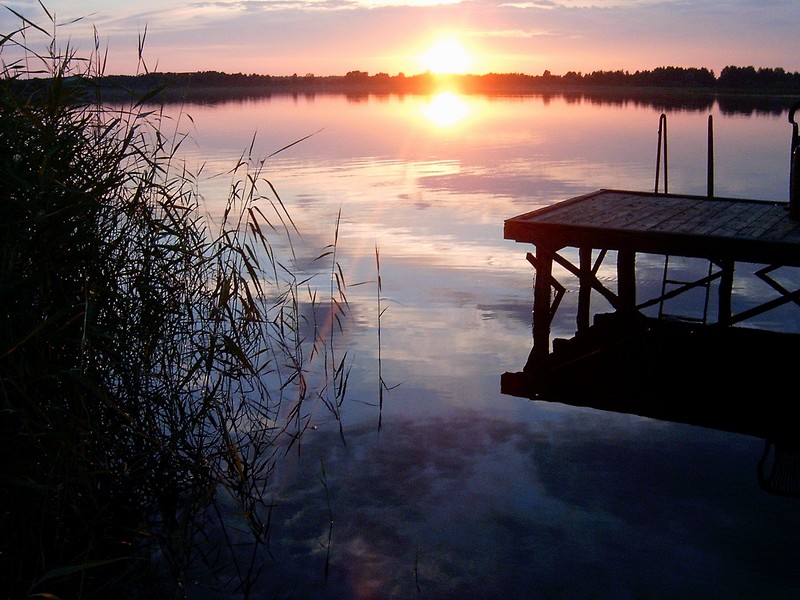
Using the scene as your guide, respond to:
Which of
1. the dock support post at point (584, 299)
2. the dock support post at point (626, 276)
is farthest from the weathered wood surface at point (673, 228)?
the dock support post at point (626, 276)

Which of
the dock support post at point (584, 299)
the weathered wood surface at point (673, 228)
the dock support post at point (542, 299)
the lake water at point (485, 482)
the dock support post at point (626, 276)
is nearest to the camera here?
the lake water at point (485, 482)

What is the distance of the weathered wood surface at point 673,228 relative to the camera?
25.4 ft

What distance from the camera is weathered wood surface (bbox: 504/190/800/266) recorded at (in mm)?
7742

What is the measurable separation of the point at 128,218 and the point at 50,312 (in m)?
0.98

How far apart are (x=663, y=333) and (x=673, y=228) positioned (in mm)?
1509

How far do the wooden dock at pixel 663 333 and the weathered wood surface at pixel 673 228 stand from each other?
1 cm

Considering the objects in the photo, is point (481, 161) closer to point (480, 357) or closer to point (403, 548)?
point (480, 357)

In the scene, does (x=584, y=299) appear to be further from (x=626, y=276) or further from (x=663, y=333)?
(x=626, y=276)

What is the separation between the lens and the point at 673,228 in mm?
8359

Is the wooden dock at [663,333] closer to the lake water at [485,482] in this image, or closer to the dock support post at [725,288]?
the dock support post at [725,288]

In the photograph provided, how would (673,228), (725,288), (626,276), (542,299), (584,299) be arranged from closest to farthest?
Answer: (673,228) < (725,288) < (542,299) < (584,299) < (626,276)

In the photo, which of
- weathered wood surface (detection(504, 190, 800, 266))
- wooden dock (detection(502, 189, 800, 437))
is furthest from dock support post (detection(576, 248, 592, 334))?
weathered wood surface (detection(504, 190, 800, 266))

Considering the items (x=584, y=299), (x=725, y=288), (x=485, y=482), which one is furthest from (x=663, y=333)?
(x=485, y=482)

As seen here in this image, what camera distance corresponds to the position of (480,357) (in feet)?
28.8
